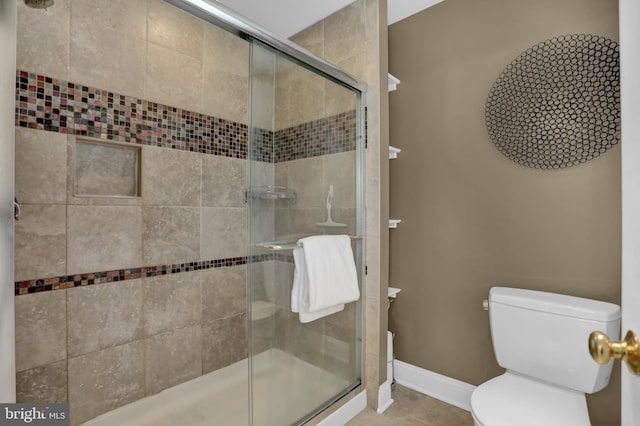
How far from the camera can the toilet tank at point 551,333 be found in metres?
1.33

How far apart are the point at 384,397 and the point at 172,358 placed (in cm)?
127

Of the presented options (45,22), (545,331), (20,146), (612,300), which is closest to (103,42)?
(45,22)

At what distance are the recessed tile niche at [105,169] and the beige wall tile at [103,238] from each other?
10cm

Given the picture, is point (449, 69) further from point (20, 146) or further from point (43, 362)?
point (43, 362)

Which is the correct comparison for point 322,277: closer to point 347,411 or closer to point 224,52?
point 347,411

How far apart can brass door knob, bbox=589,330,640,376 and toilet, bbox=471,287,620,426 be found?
31.8 inches

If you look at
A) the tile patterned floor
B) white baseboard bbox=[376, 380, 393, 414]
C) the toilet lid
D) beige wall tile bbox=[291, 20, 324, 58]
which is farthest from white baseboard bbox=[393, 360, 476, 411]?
beige wall tile bbox=[291, 20, 324, 58]

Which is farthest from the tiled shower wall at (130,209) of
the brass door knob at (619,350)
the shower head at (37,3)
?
the brass door knob at (619,350)

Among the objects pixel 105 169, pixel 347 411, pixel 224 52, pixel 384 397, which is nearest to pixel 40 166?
pixel 105 169

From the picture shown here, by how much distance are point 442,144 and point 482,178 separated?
0.32 metres

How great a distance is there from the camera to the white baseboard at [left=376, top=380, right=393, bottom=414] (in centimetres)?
187

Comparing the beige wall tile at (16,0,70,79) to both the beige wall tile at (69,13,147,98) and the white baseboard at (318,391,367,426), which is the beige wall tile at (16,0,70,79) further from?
the white baseboard at (318,391,367,426)

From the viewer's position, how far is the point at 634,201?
0.58 meters

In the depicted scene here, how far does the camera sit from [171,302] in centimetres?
188
